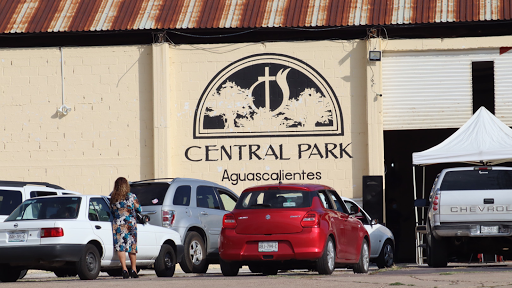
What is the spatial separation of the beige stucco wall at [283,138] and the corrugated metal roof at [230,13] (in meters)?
0.66

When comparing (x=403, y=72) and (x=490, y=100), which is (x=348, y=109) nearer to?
(x=403, y=72)

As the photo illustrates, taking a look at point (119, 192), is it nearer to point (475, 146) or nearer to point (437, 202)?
point (437, 202)

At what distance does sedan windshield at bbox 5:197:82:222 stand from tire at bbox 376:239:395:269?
7.28 m

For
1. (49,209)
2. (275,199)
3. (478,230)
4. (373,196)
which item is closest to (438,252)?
(478,230)

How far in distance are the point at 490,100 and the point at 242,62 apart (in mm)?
6597

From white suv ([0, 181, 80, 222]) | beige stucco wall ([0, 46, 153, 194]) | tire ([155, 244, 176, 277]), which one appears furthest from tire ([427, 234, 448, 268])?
beige stucco wall ([0, 46, 153, 194])

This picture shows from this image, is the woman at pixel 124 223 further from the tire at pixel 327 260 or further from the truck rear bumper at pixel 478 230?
the truck rear bumper at pixel 478 230

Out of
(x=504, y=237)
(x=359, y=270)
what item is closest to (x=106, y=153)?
(x=359, y=270)

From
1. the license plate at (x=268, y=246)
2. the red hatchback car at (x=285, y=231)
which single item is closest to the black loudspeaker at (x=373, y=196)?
the red hatchback car at (x=285, y=231)

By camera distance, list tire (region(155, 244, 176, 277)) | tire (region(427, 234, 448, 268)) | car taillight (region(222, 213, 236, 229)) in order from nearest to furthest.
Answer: car taillight (region(222, 213, 236, 229))
tire (region(155, 244, 176, 277))
tire (region(427, 234, 448, 268))

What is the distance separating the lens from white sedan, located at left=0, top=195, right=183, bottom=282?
11.4 metres

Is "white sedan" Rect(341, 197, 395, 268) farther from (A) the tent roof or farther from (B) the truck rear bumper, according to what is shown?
(B) the truck rear bumper

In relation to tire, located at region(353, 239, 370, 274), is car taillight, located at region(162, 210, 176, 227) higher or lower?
higher

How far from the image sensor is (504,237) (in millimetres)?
13750
